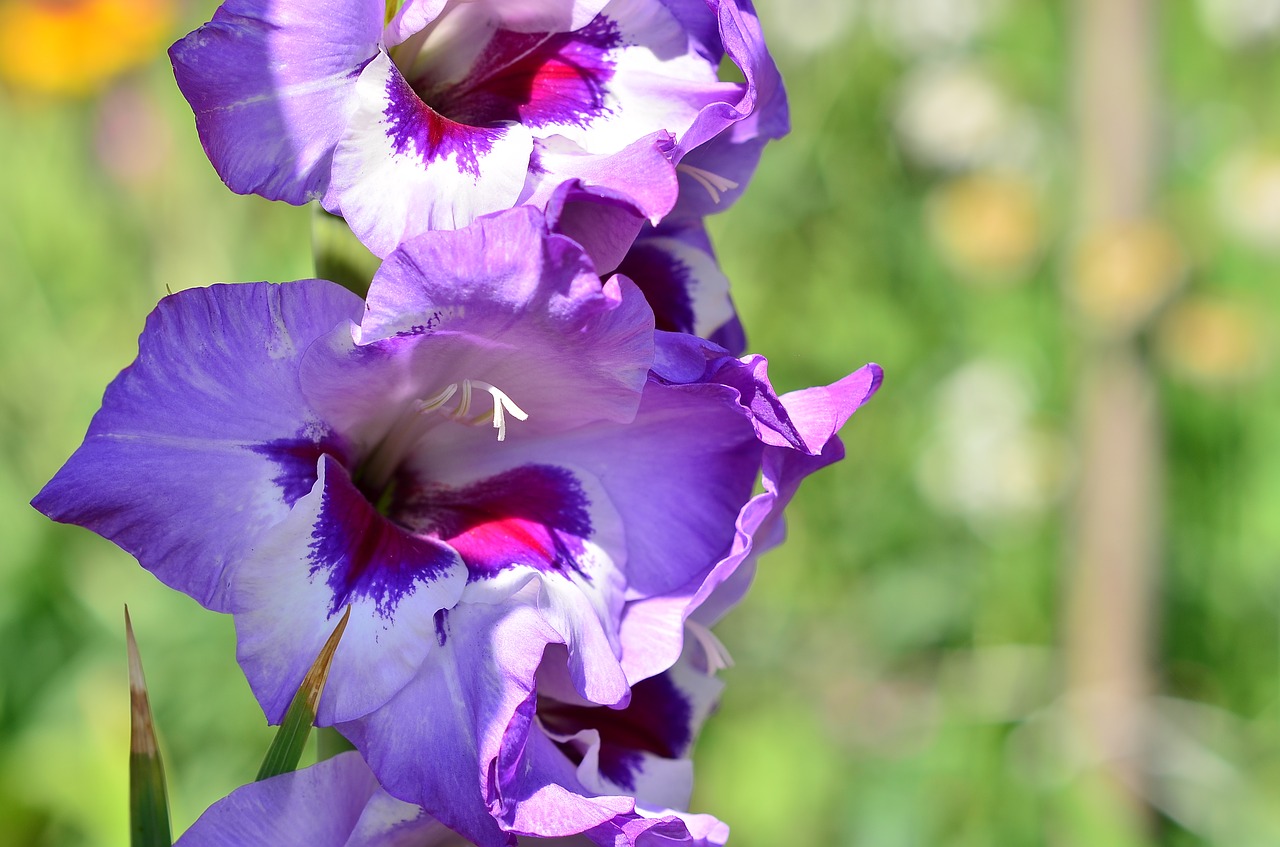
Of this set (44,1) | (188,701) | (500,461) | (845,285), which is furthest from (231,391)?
(44,1)

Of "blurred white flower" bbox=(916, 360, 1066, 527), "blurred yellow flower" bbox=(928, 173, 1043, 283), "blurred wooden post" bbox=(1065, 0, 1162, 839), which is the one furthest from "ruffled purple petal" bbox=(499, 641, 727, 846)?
"blurred yellow flower" bbox=(928, 173, 1043, 283)

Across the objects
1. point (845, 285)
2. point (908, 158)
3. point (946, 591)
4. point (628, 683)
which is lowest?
point (946, 591)

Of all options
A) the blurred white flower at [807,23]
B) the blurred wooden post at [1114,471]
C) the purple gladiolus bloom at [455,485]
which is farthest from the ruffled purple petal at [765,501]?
the blurred white flower at [807,23]

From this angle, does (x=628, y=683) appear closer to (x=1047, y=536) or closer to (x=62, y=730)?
(x=62, y=730)

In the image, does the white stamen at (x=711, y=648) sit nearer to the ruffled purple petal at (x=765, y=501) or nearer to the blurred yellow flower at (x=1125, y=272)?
the ruffled purple petal at (x=765, y=501)

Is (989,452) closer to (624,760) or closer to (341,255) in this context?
(624,760)

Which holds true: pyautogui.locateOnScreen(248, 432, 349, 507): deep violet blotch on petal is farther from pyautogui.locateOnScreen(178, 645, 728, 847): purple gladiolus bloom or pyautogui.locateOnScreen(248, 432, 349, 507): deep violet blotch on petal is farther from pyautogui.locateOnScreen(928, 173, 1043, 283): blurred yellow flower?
pyautogui.locateOnScreen(928, 173, 1043, 283): blurred yellow flower

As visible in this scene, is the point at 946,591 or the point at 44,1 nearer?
the point at 946,591
